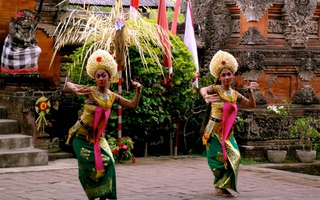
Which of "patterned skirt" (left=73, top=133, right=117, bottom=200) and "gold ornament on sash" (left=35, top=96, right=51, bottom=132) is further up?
"gold ornament on sash" (left=35, top=96, right=51, bottom=132)

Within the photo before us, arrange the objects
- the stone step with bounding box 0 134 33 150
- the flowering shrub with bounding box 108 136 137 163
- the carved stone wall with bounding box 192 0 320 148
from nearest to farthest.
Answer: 1. the stone step with bounding box 0 134 33 150
2. the flowering shrub with bounding box 108 136 137 163
3. the carved stone wall with bounding box 192 0 320 148

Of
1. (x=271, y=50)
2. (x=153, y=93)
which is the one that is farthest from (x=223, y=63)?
(x=271, y=50)

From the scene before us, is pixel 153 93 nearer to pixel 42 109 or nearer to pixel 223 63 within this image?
pixel 42 109

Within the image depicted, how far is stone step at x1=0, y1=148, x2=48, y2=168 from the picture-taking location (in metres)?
11.1

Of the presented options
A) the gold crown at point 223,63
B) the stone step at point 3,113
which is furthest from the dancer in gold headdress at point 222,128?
the stone step at point 3,113

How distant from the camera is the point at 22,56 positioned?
12336 mm

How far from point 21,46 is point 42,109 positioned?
121cm

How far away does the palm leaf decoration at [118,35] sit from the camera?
39.3ft

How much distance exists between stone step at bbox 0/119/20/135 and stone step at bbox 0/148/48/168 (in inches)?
24.1

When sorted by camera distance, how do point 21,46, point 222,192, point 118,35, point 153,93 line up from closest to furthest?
point 222,192 < point 118,35 < point 21,46 < point 153,93

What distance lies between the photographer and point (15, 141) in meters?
11.6

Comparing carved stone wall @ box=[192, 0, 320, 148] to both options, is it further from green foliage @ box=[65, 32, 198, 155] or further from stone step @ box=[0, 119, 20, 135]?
stone step @ box=[0, 119, 20, 135]

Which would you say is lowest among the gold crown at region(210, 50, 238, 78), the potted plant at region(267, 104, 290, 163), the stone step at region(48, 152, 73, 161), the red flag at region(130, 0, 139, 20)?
the stone step at region(48, 152, 73, 161)

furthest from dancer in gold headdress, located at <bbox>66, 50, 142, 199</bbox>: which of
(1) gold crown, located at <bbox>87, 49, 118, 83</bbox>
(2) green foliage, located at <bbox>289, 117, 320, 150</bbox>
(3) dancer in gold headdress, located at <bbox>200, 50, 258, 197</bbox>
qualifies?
(2) green foliage, located at <bbox>289, 117, 320, 150</bbox>
